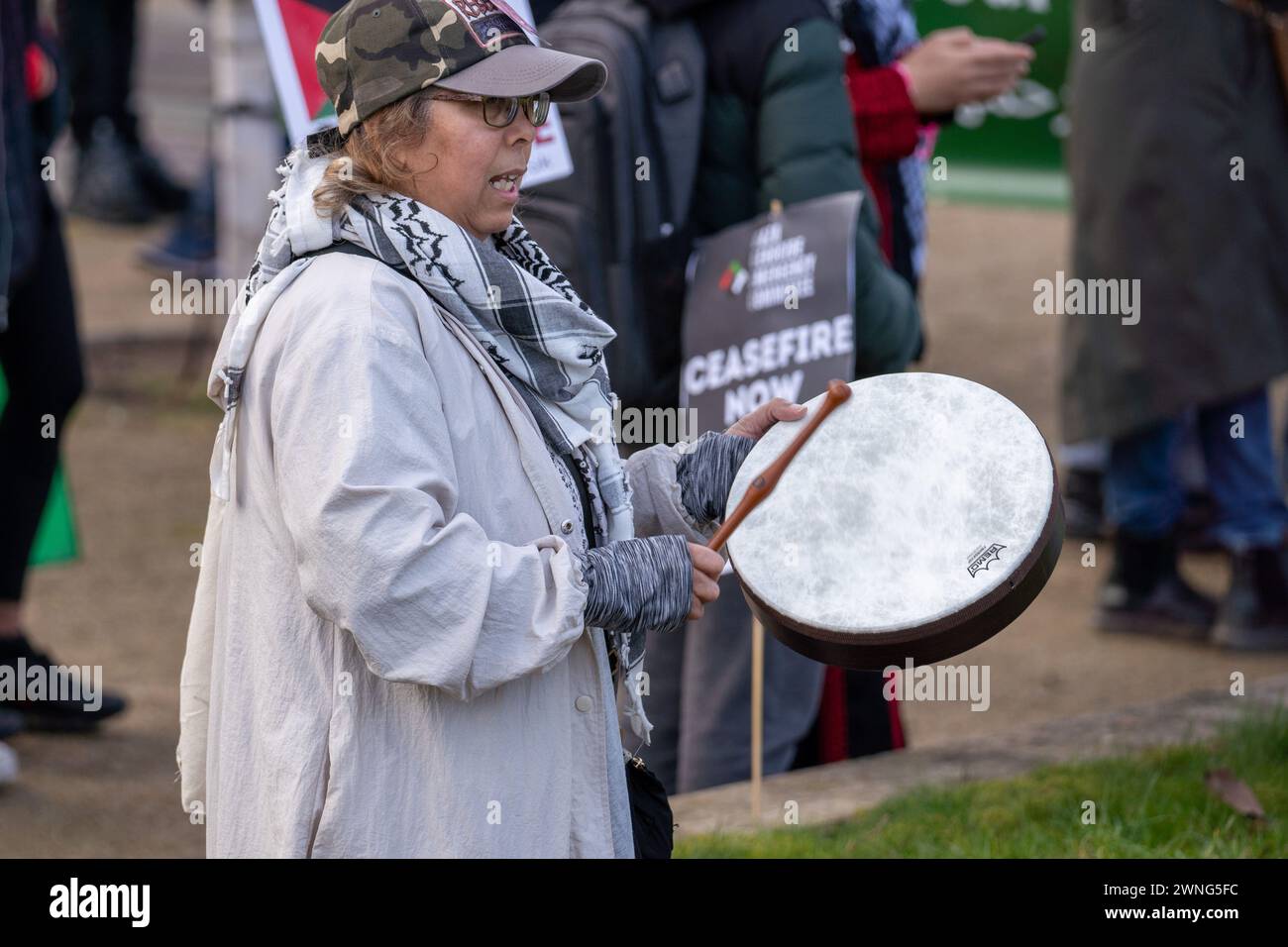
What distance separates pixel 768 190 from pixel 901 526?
1483 millimetres

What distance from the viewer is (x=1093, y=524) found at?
6.77 metres

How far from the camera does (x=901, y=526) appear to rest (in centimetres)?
268

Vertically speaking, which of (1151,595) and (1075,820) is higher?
(1075,820)

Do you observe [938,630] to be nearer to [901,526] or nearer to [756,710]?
[901,526]

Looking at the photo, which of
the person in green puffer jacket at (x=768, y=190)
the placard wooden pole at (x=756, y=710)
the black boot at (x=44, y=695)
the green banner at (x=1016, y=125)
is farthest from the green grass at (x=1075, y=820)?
the green banner at (x=1016, y=125)

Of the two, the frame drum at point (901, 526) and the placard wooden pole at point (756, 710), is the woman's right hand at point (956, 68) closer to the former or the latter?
Answer: the placard wooden pole at point (756, 710)

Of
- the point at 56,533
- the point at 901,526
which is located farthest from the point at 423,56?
the point at 56,533

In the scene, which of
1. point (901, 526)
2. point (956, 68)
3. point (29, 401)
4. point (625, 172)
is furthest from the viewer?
point (29, 401)

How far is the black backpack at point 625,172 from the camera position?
3896 millimetres

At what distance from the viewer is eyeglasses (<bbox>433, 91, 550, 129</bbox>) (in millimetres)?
2465

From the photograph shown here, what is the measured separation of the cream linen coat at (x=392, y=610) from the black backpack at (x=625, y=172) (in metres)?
1.46

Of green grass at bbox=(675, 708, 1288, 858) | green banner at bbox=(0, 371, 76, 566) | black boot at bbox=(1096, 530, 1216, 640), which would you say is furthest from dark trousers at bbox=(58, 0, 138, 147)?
green grass at bbox=(675, 708, 1288, 858)
